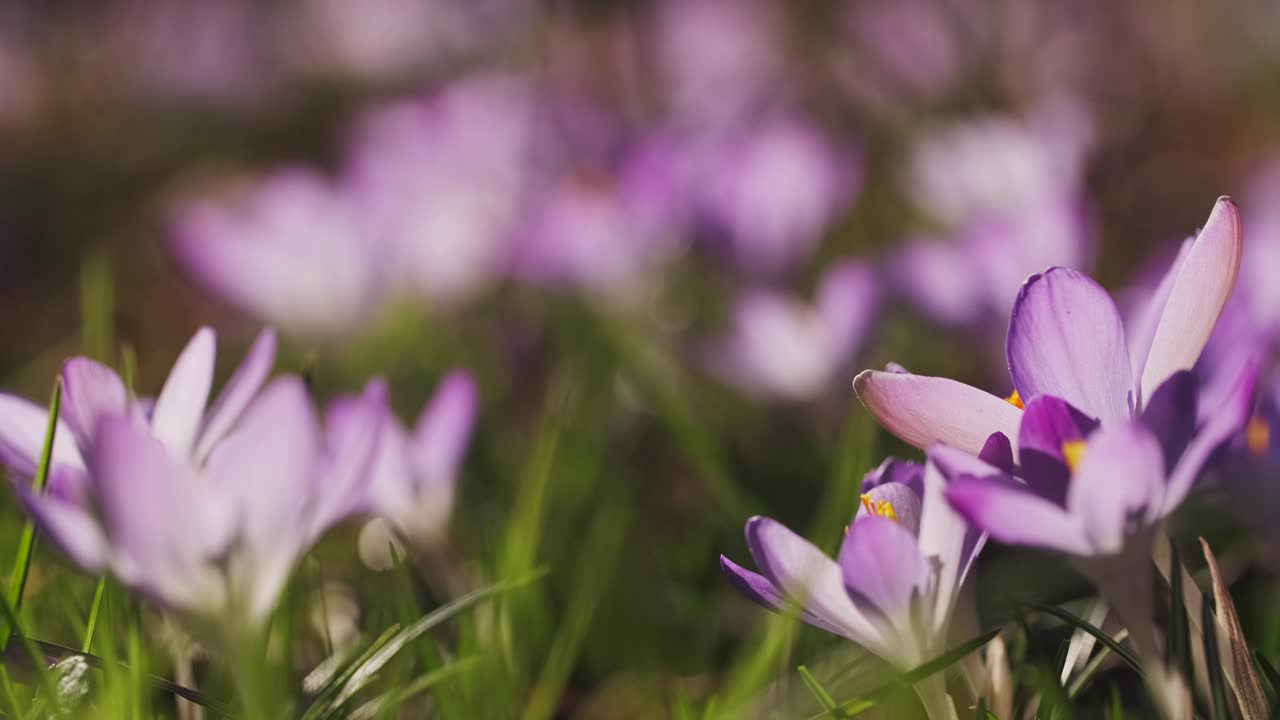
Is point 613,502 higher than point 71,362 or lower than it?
lower

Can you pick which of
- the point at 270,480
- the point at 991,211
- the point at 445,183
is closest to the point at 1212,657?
the point at 270,480

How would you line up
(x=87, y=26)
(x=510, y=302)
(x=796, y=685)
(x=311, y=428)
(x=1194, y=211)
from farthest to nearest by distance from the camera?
(x=87, y=26)
(x=1194, y=211)
(x=510, y=302)
(x=796, y=685)
(x=311, y=428)

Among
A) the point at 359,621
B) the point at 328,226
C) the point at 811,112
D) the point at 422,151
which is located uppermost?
the point at 811,112

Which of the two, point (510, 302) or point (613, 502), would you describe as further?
point (510, 302)

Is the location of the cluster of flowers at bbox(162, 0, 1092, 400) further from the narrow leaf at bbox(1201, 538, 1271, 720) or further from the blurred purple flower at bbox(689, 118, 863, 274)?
the narrow leaf at bbox(1201, 538, 1271, 720)

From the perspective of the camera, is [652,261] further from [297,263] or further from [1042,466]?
[1042,466]

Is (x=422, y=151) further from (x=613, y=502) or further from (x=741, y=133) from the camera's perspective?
(x=613, y=502)

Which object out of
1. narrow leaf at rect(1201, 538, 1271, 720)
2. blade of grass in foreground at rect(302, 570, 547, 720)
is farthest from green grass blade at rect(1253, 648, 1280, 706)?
blade of grass in foreground at rect(302, 570, 547, 720)

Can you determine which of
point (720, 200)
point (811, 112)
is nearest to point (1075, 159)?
point (720, 200)

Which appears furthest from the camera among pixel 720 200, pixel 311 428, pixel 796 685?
pixel 720 200
